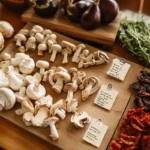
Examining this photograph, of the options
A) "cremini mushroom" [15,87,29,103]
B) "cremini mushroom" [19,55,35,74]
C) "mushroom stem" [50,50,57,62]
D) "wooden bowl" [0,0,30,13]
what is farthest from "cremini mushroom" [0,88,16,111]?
"wooden bowl" [0,0,30,13]

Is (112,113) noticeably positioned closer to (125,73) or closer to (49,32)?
(125,73)

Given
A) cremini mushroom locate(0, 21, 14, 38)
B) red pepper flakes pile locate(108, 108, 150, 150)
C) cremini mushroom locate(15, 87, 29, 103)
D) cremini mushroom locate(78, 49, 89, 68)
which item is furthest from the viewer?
cremini mushroom locate(0, 21, 14, 38)

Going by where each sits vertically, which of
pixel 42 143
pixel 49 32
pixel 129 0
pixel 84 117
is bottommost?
pixel 42 143

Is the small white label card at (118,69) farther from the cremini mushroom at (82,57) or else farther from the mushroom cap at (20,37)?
the mushroom cap at (20,37)

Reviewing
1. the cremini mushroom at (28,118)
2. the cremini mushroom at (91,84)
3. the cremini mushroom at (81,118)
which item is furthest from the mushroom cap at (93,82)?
the cremini mushroom at (28,118)

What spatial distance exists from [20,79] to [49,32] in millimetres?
254

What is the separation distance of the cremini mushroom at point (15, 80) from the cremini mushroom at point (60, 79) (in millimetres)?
107

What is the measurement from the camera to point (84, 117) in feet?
3.23

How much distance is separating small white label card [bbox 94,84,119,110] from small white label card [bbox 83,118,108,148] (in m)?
0.07

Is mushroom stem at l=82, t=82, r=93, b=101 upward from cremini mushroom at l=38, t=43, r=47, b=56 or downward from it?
downward

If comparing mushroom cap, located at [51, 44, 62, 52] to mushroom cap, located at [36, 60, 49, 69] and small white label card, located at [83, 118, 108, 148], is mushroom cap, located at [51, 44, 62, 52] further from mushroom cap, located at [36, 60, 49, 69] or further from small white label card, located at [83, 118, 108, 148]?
small white label card, located at [83, 118, 108, 148]

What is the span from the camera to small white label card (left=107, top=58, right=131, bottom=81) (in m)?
1.10

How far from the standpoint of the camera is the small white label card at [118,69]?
1.10m

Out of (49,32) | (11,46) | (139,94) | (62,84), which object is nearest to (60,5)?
(49,32)
